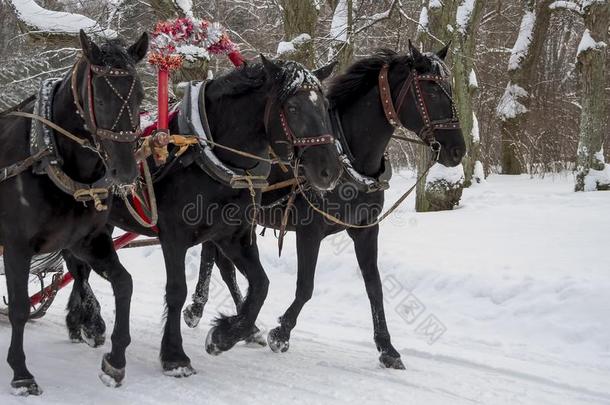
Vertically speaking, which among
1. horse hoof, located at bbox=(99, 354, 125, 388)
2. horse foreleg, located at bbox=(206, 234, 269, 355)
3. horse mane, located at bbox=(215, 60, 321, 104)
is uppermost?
horse mane, located at bbox=(215, 60, 321, 104)

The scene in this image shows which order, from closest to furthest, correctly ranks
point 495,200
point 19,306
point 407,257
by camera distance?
point 19,306 < point 407,257 < point 495,200

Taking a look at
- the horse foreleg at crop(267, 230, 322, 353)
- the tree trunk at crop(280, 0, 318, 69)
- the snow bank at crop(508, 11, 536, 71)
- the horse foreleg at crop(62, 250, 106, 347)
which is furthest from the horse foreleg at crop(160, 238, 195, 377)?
the snow bank at crop(508, 11, 536, 71)

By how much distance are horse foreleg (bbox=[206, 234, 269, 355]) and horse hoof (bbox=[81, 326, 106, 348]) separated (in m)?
0.98

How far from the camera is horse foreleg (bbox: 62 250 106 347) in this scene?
4.93m

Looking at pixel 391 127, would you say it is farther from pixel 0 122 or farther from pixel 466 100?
pixel 466 100

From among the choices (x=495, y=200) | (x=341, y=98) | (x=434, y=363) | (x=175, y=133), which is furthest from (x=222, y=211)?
(x=495, y=200)

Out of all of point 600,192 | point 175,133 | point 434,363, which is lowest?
point 434,363

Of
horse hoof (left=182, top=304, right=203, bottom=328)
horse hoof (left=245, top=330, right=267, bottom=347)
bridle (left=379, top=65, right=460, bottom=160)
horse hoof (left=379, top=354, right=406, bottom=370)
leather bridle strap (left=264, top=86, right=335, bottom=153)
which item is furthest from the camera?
horse hoof (left=182, top=304, right=203, bottom=328)

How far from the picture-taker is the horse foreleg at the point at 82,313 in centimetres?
493

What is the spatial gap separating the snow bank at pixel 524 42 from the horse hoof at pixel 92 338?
14816 millimetres

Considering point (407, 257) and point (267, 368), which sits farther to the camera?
point (407, 257)

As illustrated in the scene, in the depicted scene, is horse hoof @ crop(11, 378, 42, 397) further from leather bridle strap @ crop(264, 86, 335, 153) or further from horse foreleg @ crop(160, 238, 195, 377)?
leather bridle strap @ crop(264, 86, 335, 153)

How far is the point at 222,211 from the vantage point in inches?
164

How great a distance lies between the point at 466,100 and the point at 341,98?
684 cm
